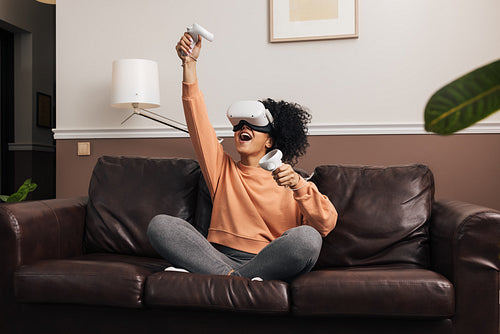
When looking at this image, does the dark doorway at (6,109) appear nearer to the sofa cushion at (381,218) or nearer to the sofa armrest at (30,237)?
the sofa armrest at (30,237)

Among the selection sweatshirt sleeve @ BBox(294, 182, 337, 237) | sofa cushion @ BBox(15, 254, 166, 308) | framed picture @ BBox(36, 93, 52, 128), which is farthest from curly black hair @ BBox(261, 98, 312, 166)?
framed picture @ BBox(36, 93, 52, 128)

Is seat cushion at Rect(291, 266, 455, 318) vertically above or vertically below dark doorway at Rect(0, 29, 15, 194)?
below

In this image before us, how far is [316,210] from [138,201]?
91cm

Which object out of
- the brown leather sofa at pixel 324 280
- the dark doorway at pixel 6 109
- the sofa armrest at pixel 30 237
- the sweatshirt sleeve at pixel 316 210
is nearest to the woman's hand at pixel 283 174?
the sweatshirt sleeve at pixel 316 210

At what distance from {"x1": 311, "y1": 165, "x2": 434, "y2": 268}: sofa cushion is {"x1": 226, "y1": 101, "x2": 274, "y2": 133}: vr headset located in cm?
42

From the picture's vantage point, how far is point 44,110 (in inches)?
179

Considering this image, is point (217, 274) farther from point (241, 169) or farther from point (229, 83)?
point (229, 83)

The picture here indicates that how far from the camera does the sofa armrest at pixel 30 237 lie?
71.1 inches

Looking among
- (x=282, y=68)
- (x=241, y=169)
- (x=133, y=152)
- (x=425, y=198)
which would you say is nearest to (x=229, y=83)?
(x=282, y=68)

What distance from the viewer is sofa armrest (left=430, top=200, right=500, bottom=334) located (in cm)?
162

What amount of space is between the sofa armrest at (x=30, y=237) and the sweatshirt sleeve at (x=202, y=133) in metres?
0.68

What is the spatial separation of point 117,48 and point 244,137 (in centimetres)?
143

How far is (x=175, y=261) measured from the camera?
1816 mm

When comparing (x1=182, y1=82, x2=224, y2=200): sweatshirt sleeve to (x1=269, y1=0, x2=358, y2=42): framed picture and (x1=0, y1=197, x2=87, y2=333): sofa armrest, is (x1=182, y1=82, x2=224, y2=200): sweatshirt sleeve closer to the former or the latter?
(x1=0, y1=197, x2=87, y2=333): sofa armrest
